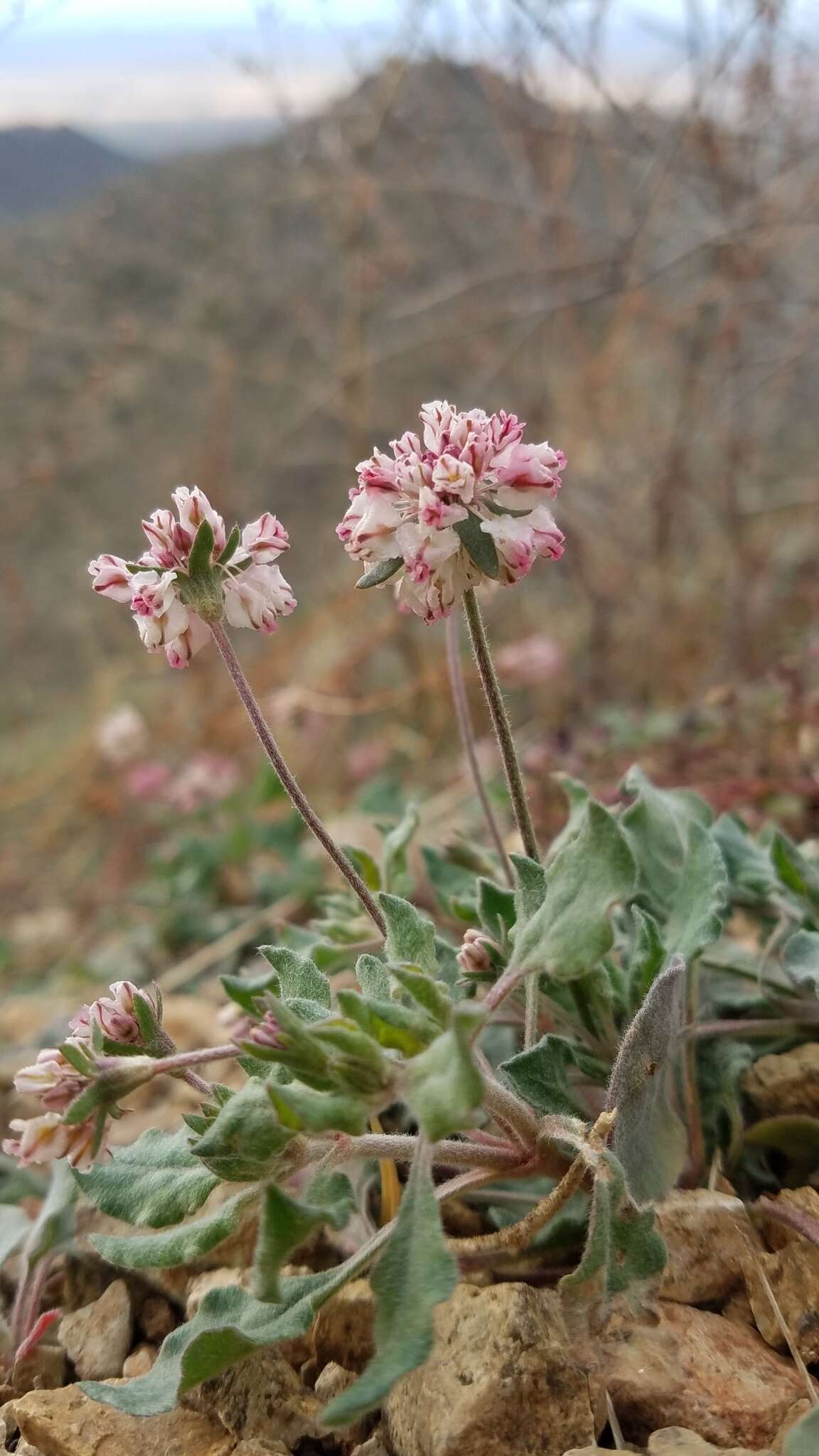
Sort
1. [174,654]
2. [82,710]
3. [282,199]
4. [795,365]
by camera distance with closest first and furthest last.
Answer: [174,654], [795,365], [82,710], [282,199]

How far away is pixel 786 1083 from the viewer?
5.16 feet

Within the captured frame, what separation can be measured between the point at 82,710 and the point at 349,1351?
7898 mm

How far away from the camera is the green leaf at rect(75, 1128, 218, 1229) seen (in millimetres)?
1282

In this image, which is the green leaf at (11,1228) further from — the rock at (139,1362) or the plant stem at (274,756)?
the plant stem at (274,756)

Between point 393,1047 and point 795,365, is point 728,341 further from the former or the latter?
point 393,1047

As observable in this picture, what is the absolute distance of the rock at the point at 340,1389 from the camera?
134 cm

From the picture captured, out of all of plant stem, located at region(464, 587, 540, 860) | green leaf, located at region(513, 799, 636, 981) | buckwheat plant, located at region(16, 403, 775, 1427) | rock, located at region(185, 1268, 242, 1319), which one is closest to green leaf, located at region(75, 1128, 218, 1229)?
buckwheat plant, located at region(16, 403, 775, 1427)

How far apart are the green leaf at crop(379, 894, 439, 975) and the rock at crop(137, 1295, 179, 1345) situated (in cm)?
70

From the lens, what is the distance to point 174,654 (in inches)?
54.4

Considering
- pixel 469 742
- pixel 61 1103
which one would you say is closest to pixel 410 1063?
pixel 61 1103

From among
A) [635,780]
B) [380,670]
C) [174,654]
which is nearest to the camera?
[174,654]

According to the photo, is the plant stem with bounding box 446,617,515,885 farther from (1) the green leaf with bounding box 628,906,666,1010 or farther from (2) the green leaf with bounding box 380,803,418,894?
(1) the green leaf with bounding box 628,906,666,1010

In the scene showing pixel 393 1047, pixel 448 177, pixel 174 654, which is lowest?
pixel 393 1047

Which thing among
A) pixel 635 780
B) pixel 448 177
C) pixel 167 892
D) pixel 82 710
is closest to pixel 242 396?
pixel 82 710
